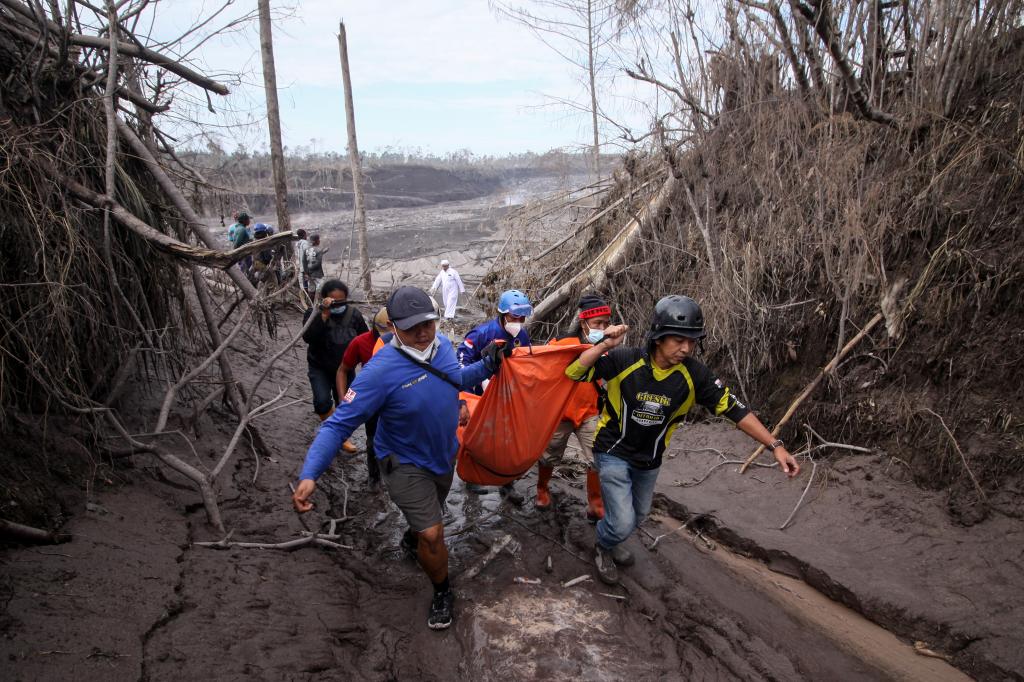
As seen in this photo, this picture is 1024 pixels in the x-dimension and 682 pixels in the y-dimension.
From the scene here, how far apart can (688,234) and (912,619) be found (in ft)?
16.9

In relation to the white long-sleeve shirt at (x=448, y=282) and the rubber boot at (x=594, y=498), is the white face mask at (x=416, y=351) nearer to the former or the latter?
the rubber boot at (x=594, y=498)

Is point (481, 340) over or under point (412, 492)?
over

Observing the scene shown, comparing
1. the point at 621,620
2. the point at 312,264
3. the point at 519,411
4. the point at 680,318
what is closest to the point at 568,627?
the point at 621,620

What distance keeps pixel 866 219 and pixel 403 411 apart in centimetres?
470

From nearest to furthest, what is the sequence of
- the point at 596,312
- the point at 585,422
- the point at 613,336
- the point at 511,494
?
the point at 613,336
the point at 596,312
the point at 585,422
the point at 511,494

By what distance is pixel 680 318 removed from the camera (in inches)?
138

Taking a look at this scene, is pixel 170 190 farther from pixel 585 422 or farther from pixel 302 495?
pixel 585 422

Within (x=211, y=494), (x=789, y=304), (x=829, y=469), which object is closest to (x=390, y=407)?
(x=211, y=494)

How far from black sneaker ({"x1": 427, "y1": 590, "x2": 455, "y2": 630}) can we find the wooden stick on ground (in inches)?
124

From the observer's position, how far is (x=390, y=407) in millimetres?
3494

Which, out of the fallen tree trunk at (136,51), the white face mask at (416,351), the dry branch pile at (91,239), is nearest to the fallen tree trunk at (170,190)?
the dry branch pile at (91,239)

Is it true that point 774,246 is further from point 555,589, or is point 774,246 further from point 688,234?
point 555,589

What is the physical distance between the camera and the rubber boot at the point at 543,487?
5340 mm

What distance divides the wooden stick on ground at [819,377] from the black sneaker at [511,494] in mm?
2083
